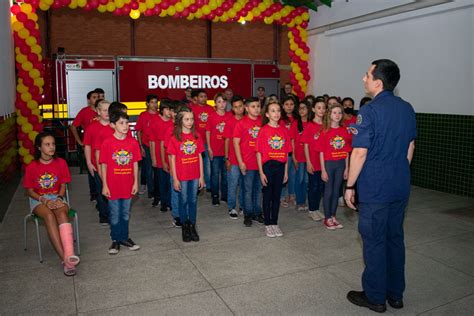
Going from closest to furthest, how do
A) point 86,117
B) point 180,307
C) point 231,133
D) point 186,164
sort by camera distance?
1. point 180,307
2. point 186,164
3. point 231,133
4. point 86,117

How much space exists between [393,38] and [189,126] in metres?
5.92

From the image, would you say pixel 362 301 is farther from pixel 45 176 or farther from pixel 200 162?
pixel 45 176

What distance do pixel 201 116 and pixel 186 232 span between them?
2712mm

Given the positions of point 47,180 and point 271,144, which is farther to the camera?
point 271,144

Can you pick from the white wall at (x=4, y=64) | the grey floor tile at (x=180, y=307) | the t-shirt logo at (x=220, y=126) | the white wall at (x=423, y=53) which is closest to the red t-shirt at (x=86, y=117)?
the white wall at (x=4, y=64)

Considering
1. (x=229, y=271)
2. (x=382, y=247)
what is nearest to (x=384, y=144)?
(x=382, y=247)

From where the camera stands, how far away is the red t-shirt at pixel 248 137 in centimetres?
561

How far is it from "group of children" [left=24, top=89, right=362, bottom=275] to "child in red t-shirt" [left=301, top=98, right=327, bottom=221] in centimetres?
1

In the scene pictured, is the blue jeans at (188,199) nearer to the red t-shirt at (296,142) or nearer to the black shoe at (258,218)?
the black shoe at (258,218)

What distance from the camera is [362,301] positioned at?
3.51m

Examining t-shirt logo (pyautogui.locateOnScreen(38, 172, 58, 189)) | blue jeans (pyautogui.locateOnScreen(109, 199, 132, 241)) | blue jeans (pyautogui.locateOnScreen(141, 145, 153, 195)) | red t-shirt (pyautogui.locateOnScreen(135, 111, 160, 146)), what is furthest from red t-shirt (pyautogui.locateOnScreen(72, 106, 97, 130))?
blue jeans (pyautogui.locateOnScreen(109, 199, 132, 241))

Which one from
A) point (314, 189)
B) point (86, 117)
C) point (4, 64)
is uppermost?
point (4, 64)

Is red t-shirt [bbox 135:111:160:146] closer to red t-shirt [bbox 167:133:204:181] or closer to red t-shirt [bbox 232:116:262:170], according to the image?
red t-shirt [bbox 232:116:262:170]

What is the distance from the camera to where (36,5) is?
889 cm
